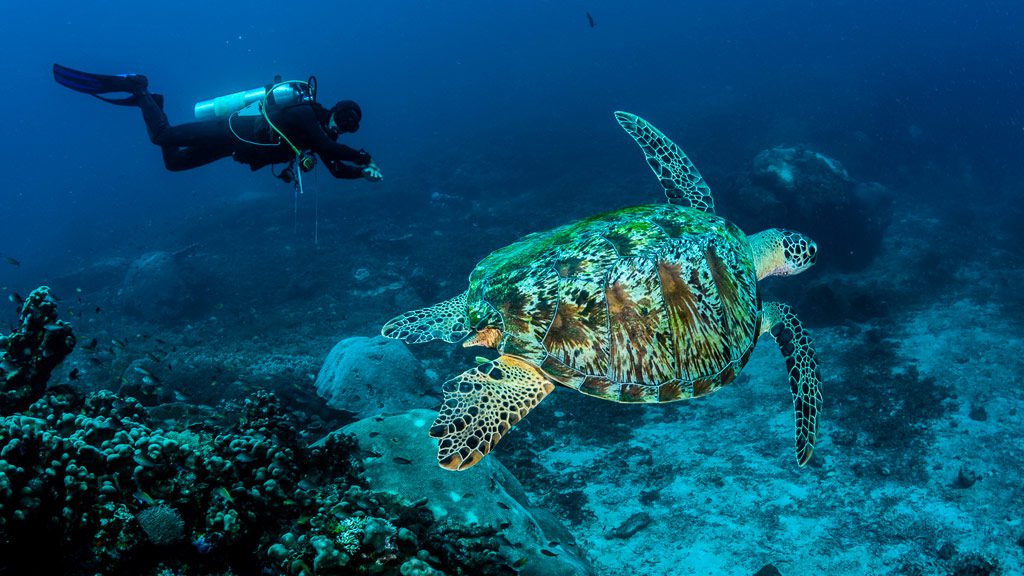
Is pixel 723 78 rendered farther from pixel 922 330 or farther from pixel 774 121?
pixel 922 330

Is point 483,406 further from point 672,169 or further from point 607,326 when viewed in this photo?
point 672,169

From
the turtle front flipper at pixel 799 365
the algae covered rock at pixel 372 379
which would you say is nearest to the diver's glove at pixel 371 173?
the algae covered rock at pixel 372 379

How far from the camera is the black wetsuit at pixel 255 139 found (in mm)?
5500

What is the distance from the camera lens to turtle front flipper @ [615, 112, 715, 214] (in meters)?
5.25

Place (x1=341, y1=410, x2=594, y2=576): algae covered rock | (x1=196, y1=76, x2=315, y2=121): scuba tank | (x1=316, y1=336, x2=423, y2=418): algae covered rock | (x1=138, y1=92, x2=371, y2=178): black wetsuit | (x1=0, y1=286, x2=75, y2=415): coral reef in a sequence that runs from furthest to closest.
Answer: (x1=196, y1=76, x2=315, y2=121): scuba tank, (x1=138, y1=92, x2=371, y2=178): black wetsuit, (x1=316, y1=336, x2=423, y2=418): algae covered rock, (x1=0, y1=286, x2=75, y2=415): coral reef, (x1=341, y1=410, x2=594, y2=576): algae covered rock

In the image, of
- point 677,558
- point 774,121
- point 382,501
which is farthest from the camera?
point 774,121

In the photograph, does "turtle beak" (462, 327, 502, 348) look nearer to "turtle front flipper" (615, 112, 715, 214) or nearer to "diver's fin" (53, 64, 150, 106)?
"turtle front flipper" (615, 112, 715, 214)

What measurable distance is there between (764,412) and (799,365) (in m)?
2.39

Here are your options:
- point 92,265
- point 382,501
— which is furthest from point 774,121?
point 92,265

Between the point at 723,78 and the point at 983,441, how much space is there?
1446 inches

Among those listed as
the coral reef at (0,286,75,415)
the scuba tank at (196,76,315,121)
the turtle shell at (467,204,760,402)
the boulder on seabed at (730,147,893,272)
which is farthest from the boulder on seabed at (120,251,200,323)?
the boulder on seabed at (730,147,893,272)

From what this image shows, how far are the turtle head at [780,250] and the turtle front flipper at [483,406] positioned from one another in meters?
2.70

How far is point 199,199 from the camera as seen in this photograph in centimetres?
2756

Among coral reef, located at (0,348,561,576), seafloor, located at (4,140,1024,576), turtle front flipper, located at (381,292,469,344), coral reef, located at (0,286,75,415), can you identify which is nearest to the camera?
coral reef, located at (0,348,561,576)
